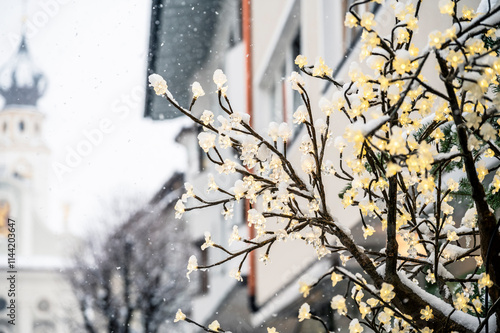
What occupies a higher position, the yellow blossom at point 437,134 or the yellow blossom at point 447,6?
the yellow blossom at point 447,6

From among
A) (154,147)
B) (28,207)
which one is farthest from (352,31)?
(28,207)

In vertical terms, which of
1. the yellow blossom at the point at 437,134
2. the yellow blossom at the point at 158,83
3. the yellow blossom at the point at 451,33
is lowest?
the yellow blossom at the point at 437,134

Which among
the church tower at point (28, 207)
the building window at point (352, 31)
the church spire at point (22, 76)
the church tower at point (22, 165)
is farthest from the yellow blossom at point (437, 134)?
the church tower at point (22, 165)

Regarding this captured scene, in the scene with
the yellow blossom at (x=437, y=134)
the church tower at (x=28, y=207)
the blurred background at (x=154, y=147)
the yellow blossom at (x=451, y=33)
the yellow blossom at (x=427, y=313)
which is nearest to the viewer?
the yellow blossom at (x=451, y=33)

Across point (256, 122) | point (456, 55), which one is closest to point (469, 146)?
point (456, 55)

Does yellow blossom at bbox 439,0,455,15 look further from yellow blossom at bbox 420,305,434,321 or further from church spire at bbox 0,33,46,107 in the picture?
church spire at bbox 0,33,46,107

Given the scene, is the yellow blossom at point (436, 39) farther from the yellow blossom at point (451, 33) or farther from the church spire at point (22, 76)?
the church spire at point (22, 76)

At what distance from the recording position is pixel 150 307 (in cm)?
1112

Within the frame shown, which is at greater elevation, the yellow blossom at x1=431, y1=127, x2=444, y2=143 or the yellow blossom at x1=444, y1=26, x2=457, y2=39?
the yellow blossom at x1=444, y1=26, x2=457, y2=39

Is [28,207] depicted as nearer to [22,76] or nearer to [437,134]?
[22,76]

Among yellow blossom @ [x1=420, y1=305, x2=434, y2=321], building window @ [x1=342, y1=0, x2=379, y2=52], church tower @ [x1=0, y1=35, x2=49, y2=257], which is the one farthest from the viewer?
church tower @ [x1=0, y1=35, x2=49, y2=257]

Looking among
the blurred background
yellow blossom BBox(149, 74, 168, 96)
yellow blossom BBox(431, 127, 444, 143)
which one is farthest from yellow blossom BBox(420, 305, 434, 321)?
yellow blossom BBox(149, 74, 168, 96)

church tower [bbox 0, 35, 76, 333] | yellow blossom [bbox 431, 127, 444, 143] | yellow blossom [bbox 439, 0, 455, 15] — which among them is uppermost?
yellow blossom [bbox 439, 0, 455, 15]

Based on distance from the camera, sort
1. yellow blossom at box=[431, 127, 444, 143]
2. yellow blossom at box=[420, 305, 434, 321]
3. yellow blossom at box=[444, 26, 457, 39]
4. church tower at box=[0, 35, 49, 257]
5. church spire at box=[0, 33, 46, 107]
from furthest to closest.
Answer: church tower at box=[0, 35, 49, 257] < church spire at box=[0, 33, 46, 107] < yellow blossom at box=[431, 127, 444, 143] < yellow blossom at box=[420, 305, 434, 321] < yellow blossom at box=[444, 26, 457, 39]
